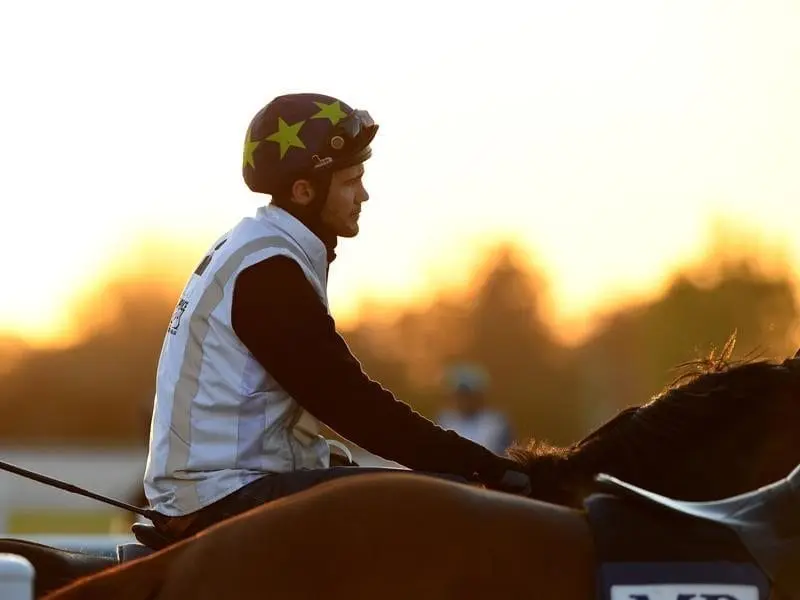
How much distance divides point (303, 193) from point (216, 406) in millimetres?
785

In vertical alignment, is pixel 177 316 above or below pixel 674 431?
above

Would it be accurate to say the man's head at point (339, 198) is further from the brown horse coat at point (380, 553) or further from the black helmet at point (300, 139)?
the brown horse coat at point (380, 553)

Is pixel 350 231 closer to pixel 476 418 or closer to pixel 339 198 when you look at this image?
pixel 339 198

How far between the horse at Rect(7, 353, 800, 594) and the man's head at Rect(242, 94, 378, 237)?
966 millimetres

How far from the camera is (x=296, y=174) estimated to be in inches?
207

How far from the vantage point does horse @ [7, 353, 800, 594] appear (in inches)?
194

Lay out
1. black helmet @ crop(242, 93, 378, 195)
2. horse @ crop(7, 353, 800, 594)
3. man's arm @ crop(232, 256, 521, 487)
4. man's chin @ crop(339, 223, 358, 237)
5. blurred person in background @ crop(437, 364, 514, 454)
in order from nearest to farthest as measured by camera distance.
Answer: man's arm @ crop(232, 256, 521, 487) → horse @ crop(7, 353, 800, 594) → black helmet @ crop(242, 93, 378, 195) → man's chin @ crop(339, 223, 358, 237) → blurred person in background @ crop(437, 364, 514, 454)

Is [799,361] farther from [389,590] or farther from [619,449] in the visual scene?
[389,590]

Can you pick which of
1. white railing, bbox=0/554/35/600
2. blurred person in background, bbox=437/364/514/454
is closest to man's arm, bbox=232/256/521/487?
white railing, bbox=0/554/35/600

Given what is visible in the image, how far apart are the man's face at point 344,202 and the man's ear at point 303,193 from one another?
0.06 meters

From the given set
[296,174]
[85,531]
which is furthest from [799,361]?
[85,531]

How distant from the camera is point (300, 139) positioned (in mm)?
5262

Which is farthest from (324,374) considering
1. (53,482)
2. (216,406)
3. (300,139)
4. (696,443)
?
(696,443)

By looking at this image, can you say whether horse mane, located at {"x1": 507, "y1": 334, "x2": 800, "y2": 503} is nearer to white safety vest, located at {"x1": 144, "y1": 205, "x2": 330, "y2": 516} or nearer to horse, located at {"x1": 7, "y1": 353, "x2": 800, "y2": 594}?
horse, located at {"x1": 7, "y1": 353, "x2": 800, "y2": 594}
